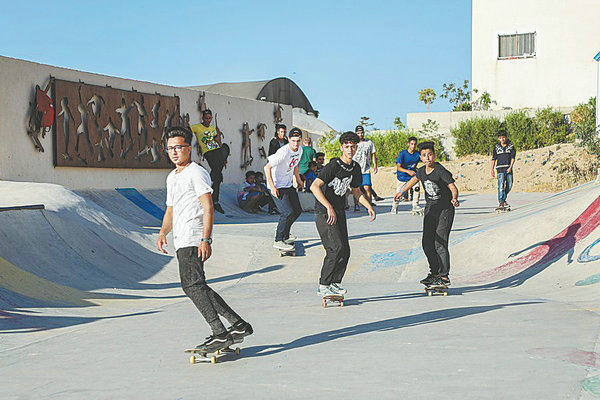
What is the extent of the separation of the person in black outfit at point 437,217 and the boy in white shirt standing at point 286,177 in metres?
2.53

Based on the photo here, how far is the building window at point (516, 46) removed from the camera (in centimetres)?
3891

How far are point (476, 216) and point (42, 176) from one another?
910cm

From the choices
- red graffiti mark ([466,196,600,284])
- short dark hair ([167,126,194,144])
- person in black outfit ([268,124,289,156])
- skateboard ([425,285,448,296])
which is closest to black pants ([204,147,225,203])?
person in black outfit ([268,124,289,156])

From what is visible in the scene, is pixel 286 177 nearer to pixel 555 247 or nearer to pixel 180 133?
pixel 555 247

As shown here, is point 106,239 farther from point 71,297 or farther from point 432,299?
point 432,299

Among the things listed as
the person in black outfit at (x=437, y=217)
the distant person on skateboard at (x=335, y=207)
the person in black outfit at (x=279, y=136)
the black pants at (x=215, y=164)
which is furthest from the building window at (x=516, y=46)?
the distant person on skateboard at (x=335, y=207)

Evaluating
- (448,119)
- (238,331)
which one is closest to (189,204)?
(238,331)

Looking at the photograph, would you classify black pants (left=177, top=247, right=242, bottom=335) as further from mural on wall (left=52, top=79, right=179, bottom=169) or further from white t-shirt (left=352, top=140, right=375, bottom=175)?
white t-shirt (left=352, top=140, right=375, bottom=175)

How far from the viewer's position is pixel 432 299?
25.3 feet

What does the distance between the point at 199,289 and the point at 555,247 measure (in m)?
5.80

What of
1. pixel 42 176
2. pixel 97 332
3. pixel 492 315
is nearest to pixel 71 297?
pixel 97 332

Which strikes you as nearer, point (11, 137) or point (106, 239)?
point (106, 239)

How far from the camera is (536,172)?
3016 cm

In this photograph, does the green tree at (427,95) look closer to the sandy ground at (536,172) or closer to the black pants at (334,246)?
the sandy ground at (536,172)
